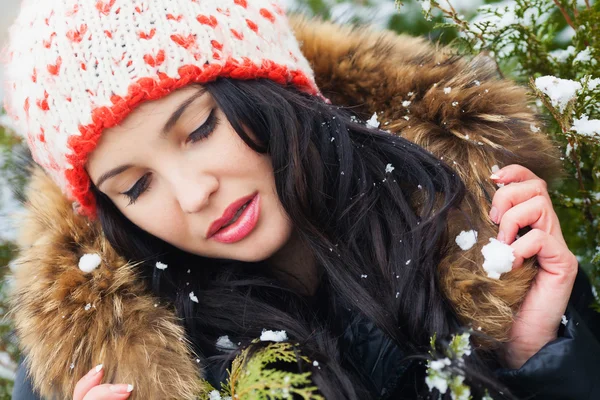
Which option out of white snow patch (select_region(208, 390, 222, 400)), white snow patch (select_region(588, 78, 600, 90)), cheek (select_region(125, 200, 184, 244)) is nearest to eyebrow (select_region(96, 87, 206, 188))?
cheek (select_region(125, 200, 184, 244))

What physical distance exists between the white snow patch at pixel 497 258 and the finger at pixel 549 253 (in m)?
0.02

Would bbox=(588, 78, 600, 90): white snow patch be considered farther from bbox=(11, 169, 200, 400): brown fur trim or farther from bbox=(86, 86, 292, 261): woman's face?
bbox=(11, 169, 200, 400): brown fur trim

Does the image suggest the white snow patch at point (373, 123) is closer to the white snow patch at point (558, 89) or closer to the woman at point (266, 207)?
the woman at point (266, 207)

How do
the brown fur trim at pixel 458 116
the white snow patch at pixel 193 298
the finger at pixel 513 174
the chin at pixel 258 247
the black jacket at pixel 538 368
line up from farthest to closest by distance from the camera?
the white snow patch at pixel 193 298 → the chin at pixel 258 247 → the finger at pixel 513 174 → the brown fur trim at pixel 458 116 → the black jacket at pixel 538 368

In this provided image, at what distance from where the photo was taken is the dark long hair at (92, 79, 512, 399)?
167 centimetres

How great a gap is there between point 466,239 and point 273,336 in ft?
2.16

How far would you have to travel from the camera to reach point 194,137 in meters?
1.65

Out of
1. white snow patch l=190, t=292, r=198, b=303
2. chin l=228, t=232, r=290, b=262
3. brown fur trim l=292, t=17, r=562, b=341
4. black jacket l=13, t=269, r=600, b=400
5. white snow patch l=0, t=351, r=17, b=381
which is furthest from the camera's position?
white snow patch l=0, t=351, r=17, b=381

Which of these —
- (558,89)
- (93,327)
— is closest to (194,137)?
(93,327)

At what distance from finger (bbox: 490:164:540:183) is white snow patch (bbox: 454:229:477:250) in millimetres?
185

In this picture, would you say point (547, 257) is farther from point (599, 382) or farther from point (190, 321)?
point (190, 321)

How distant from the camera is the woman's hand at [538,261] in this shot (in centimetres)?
155

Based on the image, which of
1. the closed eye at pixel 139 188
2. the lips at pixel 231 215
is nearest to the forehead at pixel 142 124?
the closed eye at pixel 139 188

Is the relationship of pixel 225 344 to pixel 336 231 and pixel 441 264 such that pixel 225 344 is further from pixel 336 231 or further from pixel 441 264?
pixel 441 264
